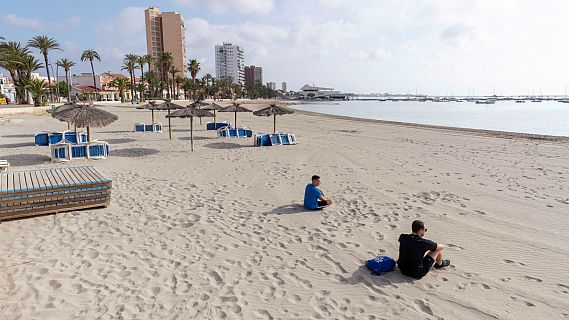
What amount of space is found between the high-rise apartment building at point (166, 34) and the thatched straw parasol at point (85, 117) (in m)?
124

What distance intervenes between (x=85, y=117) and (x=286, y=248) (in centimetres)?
980

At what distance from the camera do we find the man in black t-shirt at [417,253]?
175 inches

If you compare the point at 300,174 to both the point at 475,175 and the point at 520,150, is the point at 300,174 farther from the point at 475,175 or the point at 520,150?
the point at 520,150

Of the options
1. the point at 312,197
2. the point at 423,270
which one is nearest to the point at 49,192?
the point at 312,197

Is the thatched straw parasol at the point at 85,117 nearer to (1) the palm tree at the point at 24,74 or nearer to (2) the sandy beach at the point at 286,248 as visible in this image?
(2) the sandy beach at the point at 286,248

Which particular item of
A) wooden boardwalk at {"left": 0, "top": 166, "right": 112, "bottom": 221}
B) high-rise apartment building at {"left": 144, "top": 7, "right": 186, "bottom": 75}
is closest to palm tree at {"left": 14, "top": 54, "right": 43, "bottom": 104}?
wooden boardwalk at {"left": 0, "top": 166, "right": 112, "bottom": 221}

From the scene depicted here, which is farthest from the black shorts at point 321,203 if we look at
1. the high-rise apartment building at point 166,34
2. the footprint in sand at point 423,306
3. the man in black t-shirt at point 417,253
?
the high-rise apartment building at point 166,34

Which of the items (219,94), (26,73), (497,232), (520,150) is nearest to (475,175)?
(497,232)

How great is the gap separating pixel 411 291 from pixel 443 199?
434 cm

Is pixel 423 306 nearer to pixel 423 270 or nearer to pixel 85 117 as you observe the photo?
pixel 423 270

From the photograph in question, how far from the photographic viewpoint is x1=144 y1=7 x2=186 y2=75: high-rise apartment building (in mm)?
128500

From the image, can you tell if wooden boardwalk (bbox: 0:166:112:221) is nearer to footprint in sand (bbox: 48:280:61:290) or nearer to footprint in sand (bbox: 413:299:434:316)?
footprint in sand (bbox: 48:280:61:290)

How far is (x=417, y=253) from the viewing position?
175 inches

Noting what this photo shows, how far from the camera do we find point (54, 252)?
16.8 ft
